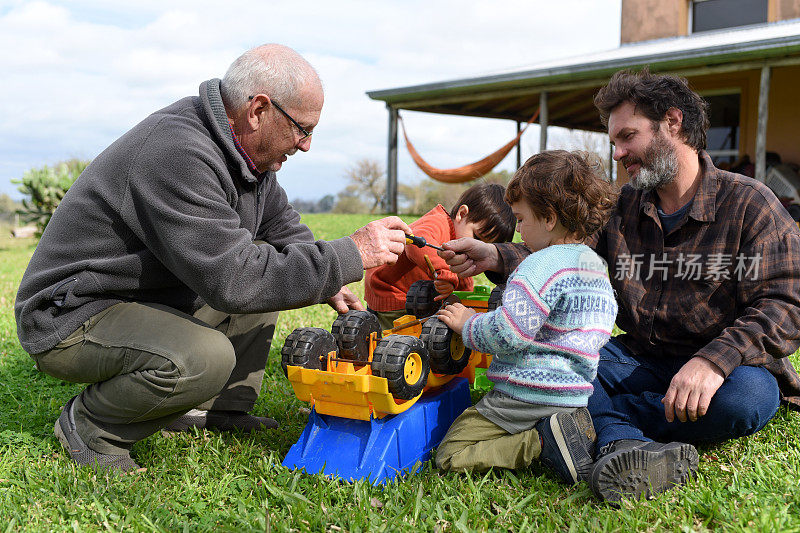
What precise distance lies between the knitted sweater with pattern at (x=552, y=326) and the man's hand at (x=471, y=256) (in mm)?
563

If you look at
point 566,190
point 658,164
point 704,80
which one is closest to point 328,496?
point 566,190

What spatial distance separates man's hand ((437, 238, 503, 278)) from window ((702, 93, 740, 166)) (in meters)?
10.2

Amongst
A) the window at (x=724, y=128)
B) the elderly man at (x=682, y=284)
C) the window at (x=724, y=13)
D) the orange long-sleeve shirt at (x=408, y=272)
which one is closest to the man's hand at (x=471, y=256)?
the elderly man at (x=682, y=284)

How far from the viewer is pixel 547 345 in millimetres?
2307

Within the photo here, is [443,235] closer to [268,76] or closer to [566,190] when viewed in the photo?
[566,190]

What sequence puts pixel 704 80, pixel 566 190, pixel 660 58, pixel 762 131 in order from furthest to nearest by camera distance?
pixel 704 80, pixel 660 58, pixel 762 131, pixel 566 190

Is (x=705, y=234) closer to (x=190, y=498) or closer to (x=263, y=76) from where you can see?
(x=263, y=76)

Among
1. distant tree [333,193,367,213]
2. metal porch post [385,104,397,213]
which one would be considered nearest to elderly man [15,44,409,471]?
metal porch post [385,104,397,213]

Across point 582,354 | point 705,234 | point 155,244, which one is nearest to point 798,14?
point 705,234

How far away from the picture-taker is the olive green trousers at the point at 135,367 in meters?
2.28

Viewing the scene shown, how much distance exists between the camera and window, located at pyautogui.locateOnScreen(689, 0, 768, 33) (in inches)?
471

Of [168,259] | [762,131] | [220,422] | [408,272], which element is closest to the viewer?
[168,259]

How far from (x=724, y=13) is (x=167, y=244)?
520 inches

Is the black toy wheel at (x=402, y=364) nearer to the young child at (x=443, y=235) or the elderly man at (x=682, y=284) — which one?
the elderly man at (x=682, y=284)
